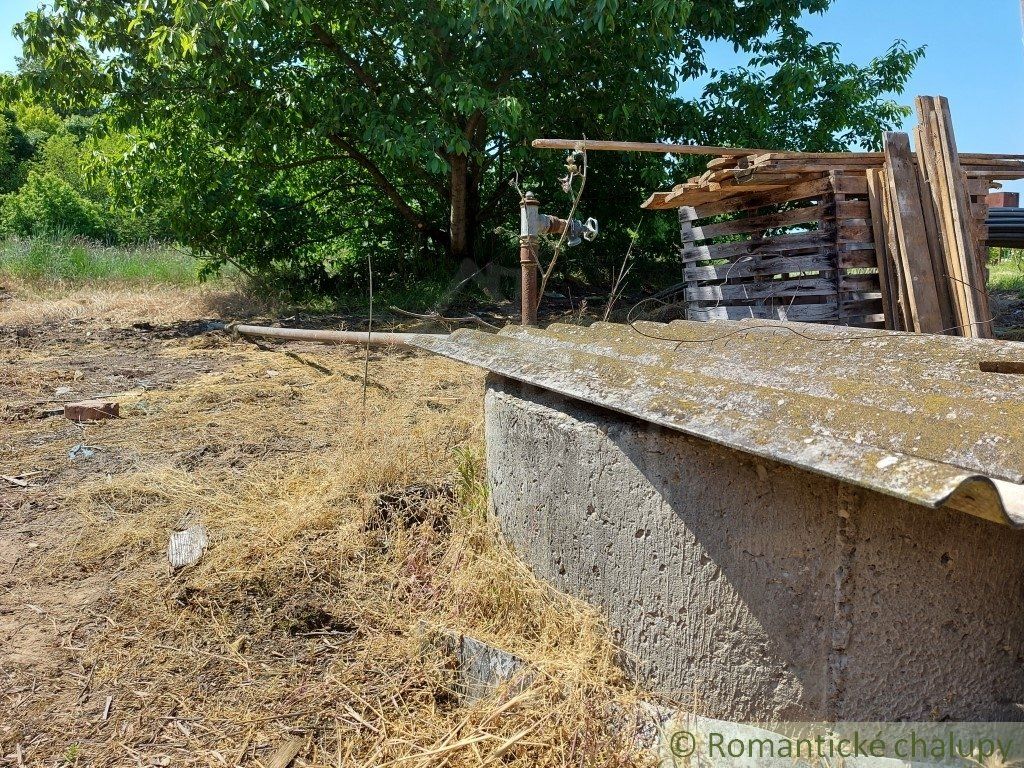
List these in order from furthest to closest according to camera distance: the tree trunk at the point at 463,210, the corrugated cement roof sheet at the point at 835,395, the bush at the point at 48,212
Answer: the bush at the point at 48,212
the tree trunk at the point at 463,210
the corrugated cement roof sheet at the point at 835,395

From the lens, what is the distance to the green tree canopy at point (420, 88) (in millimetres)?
8883

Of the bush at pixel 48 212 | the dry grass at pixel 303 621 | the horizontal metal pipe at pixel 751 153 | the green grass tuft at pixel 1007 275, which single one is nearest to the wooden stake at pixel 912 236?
the horizontal metal pipe at pixel 751 153

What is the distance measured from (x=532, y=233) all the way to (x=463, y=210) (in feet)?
26.2

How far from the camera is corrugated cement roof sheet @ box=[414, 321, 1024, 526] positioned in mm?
1597

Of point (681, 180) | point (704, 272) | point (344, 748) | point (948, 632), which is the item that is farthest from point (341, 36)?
point (948, 632)

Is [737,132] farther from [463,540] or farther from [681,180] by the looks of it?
[463,540]

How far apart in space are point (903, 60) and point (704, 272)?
21.1 feet

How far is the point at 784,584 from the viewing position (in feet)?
6.95

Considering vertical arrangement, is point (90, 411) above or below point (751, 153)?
below

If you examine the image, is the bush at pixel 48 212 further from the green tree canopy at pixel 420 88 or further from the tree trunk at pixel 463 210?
the tree trunk at pixel 463 210

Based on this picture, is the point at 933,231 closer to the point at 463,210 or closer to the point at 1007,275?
the point at 463,210

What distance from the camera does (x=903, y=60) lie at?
36.3ft

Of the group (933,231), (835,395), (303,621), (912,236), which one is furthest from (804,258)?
(303,621)

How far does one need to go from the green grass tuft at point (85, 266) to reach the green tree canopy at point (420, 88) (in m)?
2.72
